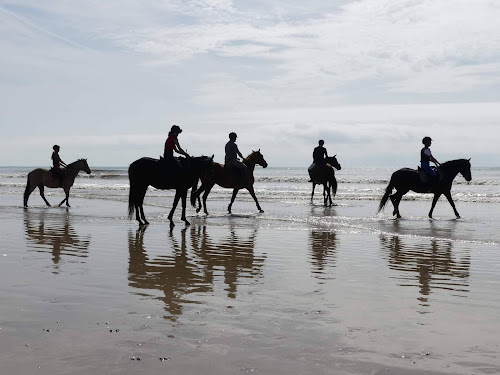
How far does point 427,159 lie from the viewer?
57.9 ft

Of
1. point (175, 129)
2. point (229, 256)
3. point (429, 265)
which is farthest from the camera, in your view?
point (175, 129)

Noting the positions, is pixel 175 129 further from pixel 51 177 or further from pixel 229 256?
pixel 51 177

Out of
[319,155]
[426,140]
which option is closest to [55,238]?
[426,140]

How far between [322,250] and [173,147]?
5.75 metres

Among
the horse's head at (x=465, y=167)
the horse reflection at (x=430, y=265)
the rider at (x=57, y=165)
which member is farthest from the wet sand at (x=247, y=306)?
the rider at (x=57, y=165)

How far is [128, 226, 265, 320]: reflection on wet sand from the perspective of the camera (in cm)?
654

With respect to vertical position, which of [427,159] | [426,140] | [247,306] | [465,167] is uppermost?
[426,140]

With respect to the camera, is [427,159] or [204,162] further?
[427,159]

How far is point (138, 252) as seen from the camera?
955 cm

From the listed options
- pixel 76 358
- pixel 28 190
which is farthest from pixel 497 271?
pixel 28 190

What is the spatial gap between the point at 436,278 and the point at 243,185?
39.4 ft

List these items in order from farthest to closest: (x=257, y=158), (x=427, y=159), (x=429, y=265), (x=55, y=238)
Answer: (x=257, y=158) < (x=427, y=159) < (x=55, y=238) < (x=429, y=265)

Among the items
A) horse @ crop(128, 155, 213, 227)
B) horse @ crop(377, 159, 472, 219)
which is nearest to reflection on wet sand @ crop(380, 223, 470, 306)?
horse @ crop(128, 155, 213, 227)

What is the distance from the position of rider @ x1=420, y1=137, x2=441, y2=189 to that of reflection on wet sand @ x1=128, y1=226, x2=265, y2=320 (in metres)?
7.64
